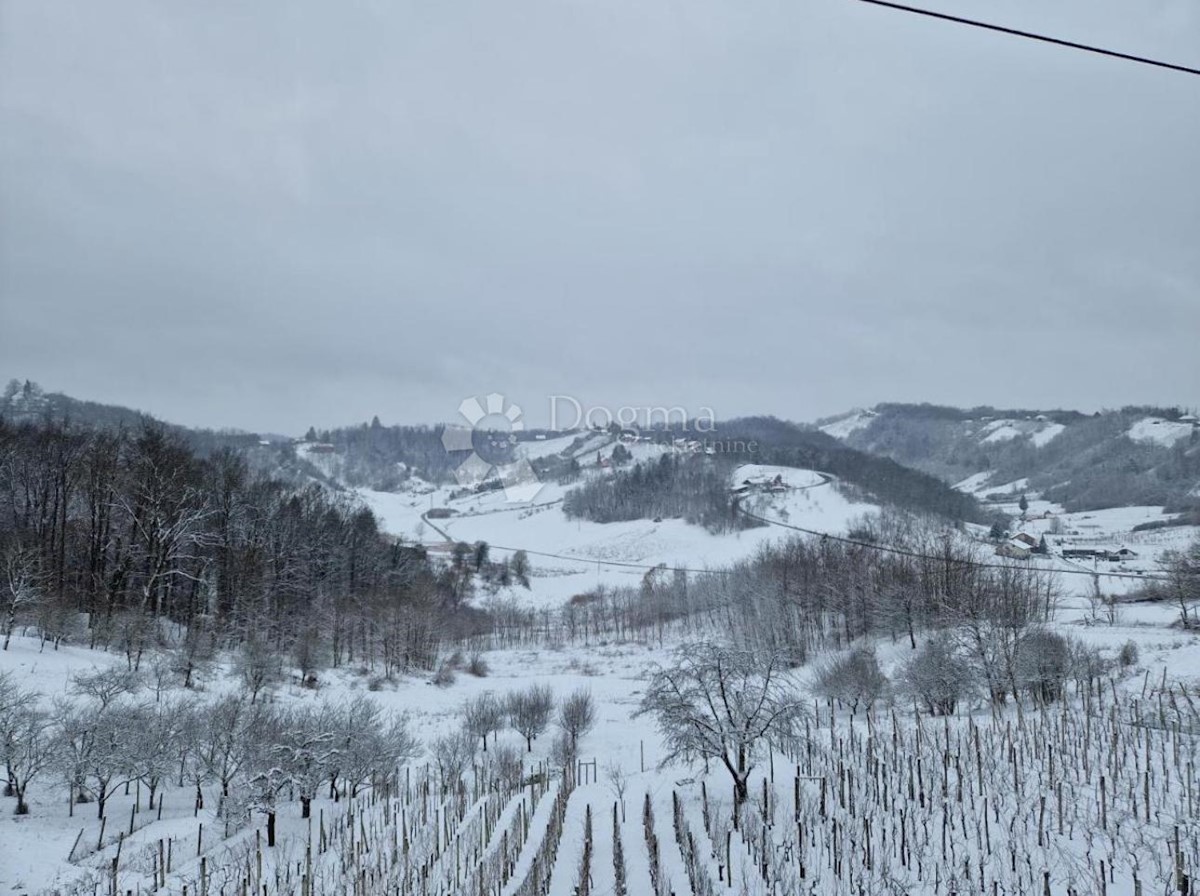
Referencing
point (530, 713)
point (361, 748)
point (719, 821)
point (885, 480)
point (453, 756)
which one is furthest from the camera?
point (885, 480)

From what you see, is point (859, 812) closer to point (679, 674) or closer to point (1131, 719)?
point (679, 674)

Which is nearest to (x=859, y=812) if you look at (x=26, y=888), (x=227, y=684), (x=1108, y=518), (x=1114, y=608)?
(x=26, y=888)

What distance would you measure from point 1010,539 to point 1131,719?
10492 centimetres

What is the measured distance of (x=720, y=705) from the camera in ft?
60.3

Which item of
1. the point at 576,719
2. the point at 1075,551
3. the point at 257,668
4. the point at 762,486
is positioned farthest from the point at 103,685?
the point at 762,486

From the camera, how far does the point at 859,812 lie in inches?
610

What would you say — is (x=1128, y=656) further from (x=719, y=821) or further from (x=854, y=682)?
(x=719, y=821)

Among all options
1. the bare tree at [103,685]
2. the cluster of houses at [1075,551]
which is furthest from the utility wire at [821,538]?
the bare tree at [103,685]

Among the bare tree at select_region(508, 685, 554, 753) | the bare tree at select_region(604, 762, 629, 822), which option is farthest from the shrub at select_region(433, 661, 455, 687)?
the bare tree at select_region(604, 762, 629, 822)

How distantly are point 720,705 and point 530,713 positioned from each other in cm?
2090

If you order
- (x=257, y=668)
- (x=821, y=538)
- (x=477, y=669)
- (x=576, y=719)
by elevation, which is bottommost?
(x=477, y=669)

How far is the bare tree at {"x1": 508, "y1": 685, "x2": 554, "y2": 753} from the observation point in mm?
36125

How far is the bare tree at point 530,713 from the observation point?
3612cm

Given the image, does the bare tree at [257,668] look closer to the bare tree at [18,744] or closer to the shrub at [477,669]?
the bare tree at [18,744]
